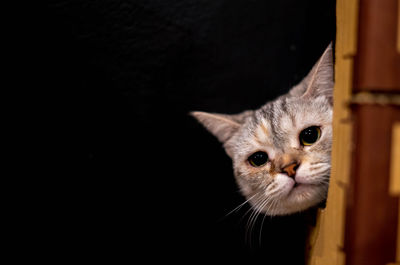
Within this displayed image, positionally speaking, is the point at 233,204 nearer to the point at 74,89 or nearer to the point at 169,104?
the point at 169,104

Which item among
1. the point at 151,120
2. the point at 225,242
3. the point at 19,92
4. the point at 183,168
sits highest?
the point at 19,92

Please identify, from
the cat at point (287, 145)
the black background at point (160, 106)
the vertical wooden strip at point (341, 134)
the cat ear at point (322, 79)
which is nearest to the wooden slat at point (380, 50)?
the vertical wooden strip at point (341, 134)

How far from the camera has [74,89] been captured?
101 cm

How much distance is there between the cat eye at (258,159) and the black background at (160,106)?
0.65 ft

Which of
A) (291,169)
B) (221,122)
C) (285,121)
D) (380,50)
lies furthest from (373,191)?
(221,122)

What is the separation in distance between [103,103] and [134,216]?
42cm

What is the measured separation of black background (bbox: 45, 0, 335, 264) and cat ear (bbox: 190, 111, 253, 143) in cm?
7

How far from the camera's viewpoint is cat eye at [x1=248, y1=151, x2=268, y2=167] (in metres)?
0.99

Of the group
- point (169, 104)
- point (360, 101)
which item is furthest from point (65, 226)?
point (360, 101)

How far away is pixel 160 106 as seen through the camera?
110 centimetres

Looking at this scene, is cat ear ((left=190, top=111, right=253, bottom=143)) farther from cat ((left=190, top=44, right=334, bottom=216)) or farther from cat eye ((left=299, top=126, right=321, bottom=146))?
cat eye ((left=299, top=126, right=321, bottom=146))

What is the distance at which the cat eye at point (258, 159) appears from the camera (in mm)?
985

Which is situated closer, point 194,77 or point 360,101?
point 360,101

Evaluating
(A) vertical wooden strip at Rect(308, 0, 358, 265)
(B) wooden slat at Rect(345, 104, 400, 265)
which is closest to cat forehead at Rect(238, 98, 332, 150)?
(A) vertical wooden strip at Rect(308, 0, 358, 265)
